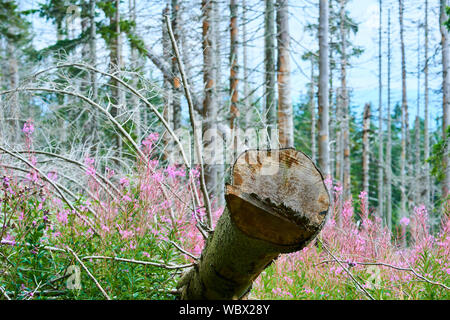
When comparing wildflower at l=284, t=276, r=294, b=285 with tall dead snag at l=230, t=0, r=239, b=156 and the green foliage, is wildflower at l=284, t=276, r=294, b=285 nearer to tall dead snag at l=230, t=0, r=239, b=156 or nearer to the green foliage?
the green foliage

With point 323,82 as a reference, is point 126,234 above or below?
below

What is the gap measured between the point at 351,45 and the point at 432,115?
490 cm

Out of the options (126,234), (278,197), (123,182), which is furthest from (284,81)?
(278,197)

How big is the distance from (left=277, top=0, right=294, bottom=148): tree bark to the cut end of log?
4.63m

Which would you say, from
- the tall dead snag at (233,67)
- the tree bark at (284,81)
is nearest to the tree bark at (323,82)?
the tree bark at (284,81)

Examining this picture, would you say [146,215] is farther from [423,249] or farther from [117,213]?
[423,249]

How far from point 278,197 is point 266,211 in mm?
90

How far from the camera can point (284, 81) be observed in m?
6.69

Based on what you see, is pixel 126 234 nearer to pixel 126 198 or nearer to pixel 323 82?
pixel 126 198

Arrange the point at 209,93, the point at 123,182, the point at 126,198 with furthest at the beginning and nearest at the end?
the point at 209,93
the point at 123,182
the point at 126,198

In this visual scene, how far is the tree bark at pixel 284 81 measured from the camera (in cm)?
639

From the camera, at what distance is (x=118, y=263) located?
8.68ft

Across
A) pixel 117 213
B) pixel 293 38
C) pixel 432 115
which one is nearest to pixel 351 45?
pixel 432 115

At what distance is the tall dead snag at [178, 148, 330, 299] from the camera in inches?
57.9
